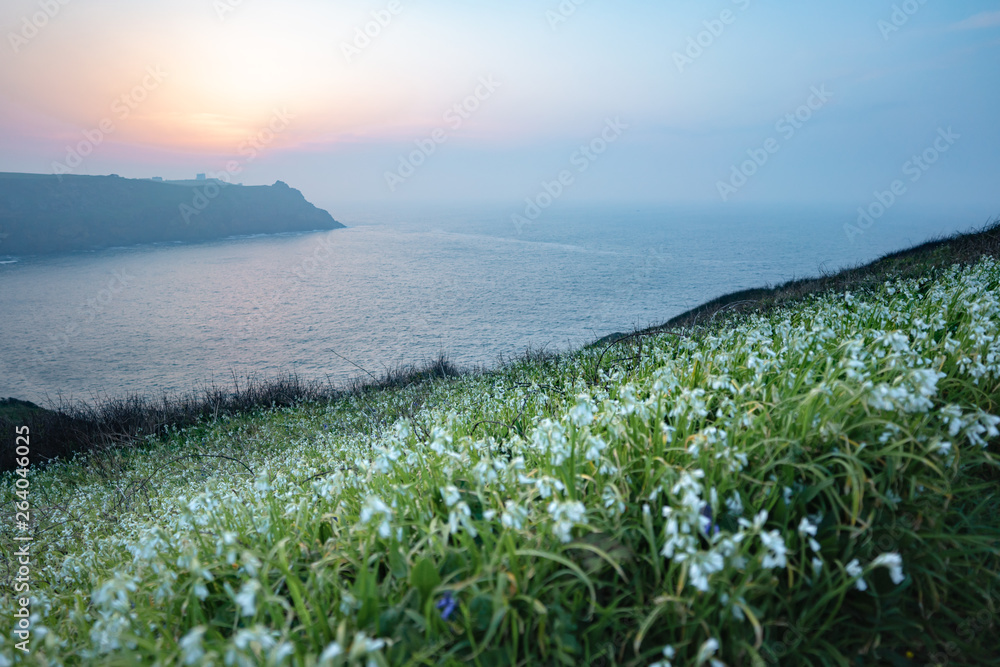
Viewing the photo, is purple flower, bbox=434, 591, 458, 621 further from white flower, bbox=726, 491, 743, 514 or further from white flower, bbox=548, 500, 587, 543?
white flower, bbox=726, 491, 743, 514

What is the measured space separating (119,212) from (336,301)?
128 meters

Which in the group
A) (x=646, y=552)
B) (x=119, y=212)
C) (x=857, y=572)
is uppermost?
(x=119, y=212)

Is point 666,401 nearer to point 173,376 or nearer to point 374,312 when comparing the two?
point 173,376

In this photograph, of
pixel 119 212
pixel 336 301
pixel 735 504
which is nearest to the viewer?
pixel 735 504

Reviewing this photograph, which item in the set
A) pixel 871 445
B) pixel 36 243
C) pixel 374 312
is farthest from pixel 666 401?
pixel 36 243

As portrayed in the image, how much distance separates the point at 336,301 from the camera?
3164 inches

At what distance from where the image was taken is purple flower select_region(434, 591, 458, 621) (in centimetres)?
254

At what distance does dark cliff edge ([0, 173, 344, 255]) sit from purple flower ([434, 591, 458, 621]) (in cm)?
Result: 18921

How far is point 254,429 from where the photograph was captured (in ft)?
51.7

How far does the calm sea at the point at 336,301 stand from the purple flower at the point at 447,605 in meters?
16.5

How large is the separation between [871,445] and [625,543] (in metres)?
1.90

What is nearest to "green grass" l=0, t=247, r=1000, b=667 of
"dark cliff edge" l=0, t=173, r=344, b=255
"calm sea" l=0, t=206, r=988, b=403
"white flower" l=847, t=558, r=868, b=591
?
"white flower" l=847, t=558, r=868, b=591

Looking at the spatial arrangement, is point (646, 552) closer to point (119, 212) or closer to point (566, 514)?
point (566, 514)

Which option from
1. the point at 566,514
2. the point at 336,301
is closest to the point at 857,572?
the point at 566,514
